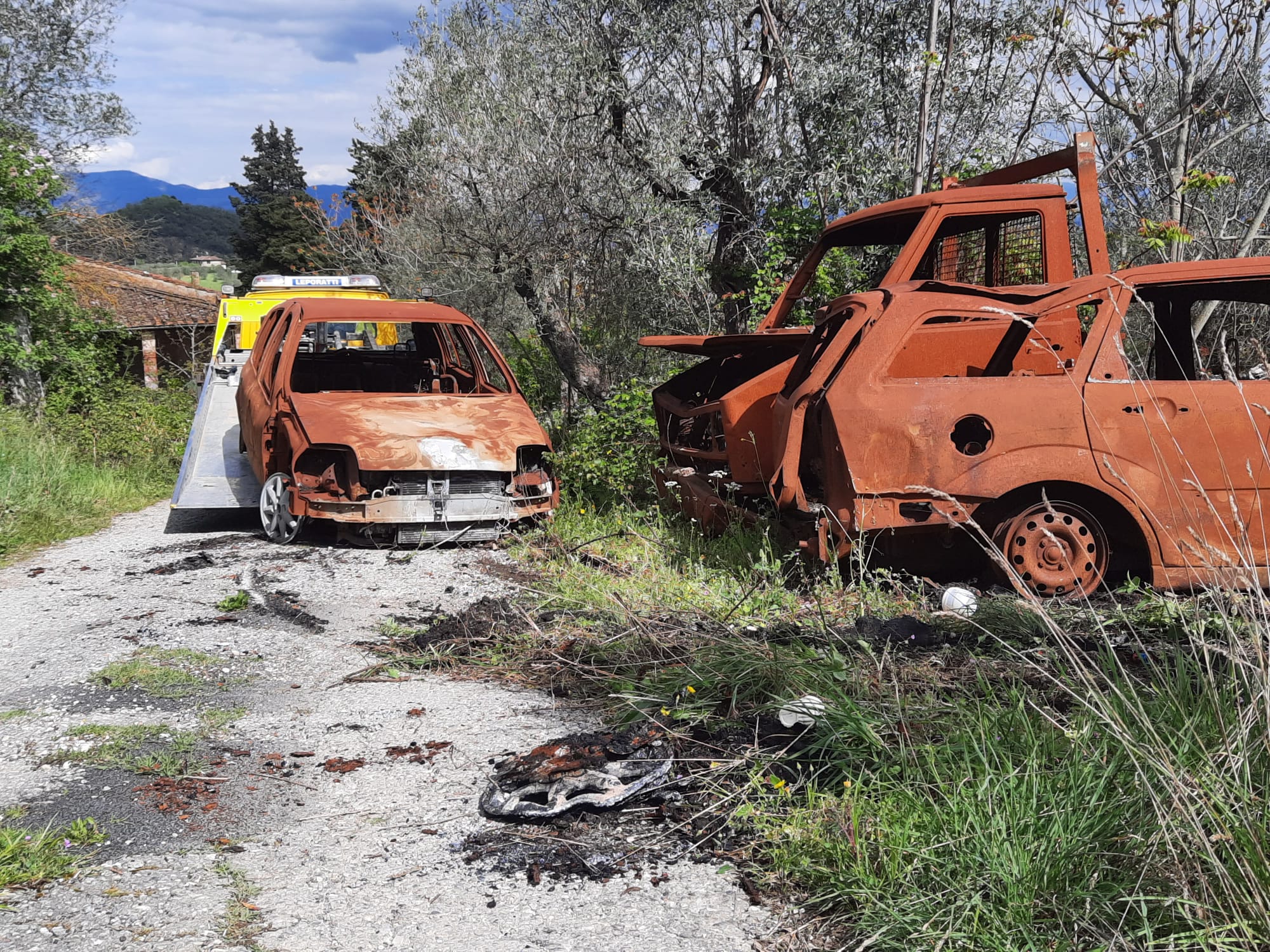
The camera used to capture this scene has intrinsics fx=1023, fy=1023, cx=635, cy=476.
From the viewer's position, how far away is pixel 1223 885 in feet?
7.61

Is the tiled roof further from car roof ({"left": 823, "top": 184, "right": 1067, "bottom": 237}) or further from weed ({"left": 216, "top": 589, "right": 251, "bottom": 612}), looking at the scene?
car roof ({"left": 823, "top": 184, "right": 1067, "bottom": 237})

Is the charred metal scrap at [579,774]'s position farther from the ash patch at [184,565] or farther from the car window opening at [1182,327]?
the ash patch at [184,565]

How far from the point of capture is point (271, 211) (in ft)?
158

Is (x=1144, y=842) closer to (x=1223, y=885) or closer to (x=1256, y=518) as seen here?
(x=1223, y=885)

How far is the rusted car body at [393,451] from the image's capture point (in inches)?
320

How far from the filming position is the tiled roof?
2603 centimetres

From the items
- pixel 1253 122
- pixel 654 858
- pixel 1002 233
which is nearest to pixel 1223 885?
pixel 654 858

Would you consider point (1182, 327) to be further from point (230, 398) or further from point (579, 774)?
point (230, 398)

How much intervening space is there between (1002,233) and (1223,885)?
216 inches

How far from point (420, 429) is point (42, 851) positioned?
210 inches

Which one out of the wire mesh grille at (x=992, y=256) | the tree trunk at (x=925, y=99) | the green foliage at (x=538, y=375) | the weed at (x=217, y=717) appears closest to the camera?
the weed at (x=217, y=717)

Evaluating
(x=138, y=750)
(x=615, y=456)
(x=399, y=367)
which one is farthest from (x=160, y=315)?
(x=138, y=750)

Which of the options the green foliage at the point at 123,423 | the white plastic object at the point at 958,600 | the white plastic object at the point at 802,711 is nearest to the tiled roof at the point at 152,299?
the green foliage at the point at 123,423

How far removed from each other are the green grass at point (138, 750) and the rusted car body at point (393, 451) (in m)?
3.63
